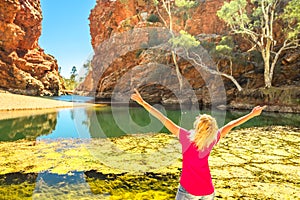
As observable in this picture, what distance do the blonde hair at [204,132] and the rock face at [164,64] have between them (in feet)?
85.7

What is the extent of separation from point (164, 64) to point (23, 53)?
32.8m

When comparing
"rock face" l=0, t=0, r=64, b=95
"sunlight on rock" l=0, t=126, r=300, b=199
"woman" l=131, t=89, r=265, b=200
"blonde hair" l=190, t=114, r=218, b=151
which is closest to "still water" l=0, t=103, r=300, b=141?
"sunlight on rock" l=0, t=126, r=300, b=199

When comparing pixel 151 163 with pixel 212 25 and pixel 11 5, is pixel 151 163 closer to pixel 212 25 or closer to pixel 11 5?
pixel 212 25

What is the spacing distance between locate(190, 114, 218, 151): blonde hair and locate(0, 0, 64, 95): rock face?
160ft

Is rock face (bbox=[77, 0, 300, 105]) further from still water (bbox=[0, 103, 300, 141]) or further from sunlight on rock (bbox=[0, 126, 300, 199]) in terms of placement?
sunlight on rock (bbox=[0, 126, 300, 199])

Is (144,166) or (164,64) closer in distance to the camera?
(144,166)

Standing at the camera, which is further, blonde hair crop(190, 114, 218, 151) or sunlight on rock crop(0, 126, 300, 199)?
sunlight on rock crop(0, 126, 300, 199)

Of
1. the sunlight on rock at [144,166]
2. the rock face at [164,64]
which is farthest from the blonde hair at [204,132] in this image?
the rock face at [164,64]

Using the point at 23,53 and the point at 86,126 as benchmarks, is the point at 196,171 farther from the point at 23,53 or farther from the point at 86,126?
the point at 23,53

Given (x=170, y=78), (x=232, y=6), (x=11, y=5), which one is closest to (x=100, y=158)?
(x=232, y=6)

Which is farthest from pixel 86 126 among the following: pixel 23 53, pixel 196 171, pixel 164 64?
pixel 23 53

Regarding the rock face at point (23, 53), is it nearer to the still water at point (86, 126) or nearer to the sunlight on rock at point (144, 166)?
the still water at point (86, 126)

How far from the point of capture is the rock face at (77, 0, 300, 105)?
26.9m

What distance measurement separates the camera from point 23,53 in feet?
156
